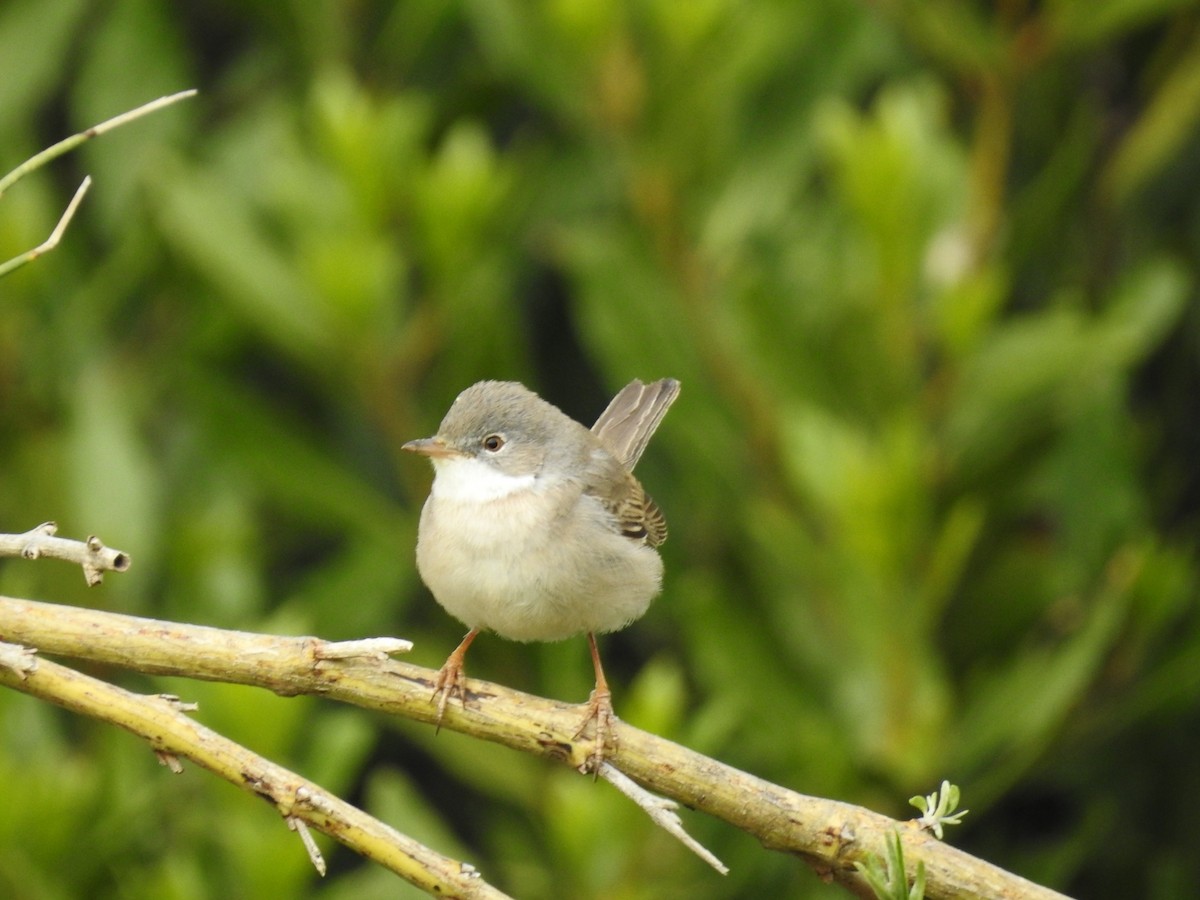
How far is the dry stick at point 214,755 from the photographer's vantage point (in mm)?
2104

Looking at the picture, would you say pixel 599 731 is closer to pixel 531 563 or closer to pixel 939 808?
pixel 939 808

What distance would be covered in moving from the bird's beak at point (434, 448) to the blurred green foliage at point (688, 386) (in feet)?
2.61

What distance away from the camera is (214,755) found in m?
2.18

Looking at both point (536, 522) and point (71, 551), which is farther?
point (536, 522)

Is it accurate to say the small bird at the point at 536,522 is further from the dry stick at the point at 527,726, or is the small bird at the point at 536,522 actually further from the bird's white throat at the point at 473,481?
the dry stick at the point at 527,726

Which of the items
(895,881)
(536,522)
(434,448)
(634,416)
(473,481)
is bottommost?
(895,881)

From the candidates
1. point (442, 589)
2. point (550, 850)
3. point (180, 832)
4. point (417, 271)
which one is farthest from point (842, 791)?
point (417, 271)

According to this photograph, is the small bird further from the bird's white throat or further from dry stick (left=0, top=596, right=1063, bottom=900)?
dry stick (left=0, top=596, right=1063, bottom=900)

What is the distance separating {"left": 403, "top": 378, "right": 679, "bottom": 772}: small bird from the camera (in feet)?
10.9

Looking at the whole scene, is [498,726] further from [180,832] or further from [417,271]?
[417,271]

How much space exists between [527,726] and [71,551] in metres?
0.81

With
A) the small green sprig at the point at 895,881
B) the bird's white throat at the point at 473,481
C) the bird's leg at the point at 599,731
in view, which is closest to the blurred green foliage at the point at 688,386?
the bird's white throat at the point at 473,481

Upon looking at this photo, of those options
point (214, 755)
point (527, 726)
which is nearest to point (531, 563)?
point (527, 726)

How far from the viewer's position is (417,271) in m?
5.47
